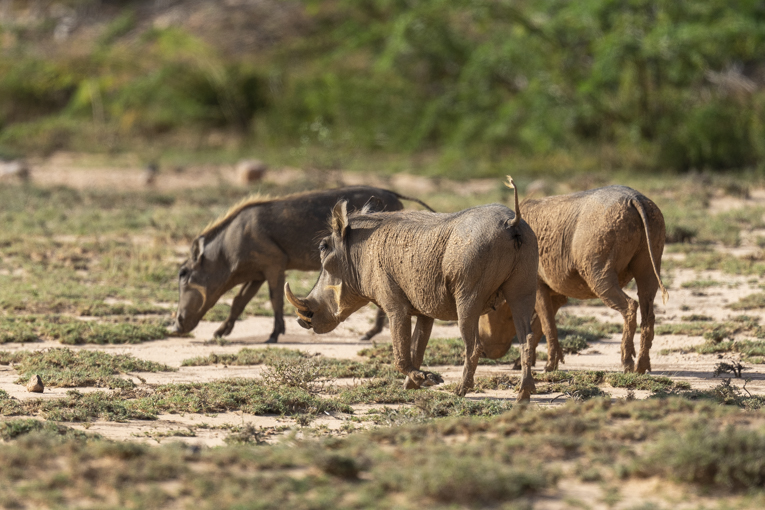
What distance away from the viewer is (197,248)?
9727mm

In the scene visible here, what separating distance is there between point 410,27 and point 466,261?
49.1 feet

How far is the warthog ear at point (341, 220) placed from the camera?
24.2 ft

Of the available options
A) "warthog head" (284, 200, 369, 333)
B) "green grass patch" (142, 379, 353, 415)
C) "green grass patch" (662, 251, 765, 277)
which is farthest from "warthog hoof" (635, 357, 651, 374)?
"green grass patch" (662, 251, 765, 277)

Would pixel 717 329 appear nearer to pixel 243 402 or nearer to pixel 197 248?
pixel 243 402

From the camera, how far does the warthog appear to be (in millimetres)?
6523

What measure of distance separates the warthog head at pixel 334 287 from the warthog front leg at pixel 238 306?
2.02 metres

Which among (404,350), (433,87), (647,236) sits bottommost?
(404,350)

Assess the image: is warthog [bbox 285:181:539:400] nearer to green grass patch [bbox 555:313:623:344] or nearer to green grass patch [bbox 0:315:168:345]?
green grass patch [bbox 555:313:623:344]

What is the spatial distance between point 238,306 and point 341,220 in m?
2.74

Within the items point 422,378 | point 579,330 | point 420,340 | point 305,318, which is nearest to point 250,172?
point 579,330

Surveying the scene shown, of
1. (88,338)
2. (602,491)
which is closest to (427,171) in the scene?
(88,338)

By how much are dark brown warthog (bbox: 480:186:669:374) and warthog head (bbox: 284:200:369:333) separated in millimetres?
1179

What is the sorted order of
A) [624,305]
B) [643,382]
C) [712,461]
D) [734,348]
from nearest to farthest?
[712,461]
[643,382]
[624,305]
[734,348]

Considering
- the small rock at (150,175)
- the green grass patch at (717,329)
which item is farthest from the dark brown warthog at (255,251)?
the small rock at (150,175)
